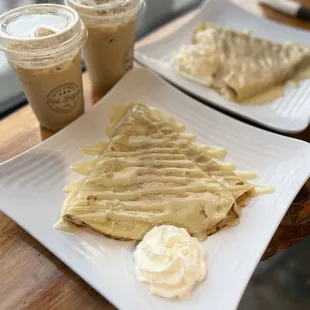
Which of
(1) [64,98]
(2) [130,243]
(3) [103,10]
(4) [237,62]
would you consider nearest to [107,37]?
(3) [103,10]

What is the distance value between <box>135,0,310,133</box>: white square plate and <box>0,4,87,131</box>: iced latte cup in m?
0.34

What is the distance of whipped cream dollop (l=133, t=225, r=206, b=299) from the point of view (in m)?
0.69

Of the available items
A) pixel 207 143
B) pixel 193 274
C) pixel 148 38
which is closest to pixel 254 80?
pixel 207 143

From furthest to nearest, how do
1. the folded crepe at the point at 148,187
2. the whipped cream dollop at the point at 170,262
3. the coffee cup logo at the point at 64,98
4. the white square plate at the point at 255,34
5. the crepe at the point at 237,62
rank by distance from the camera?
the crepe at the point at 237,62
the white square plate at the point at 255,34
the coffee cup logo at the point at 64,98
the folded crepe at the point at 148,187
the whipped cream dollop at the point at 170,262

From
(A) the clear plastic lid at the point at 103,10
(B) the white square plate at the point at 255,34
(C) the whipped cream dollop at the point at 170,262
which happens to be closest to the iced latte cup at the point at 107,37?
(A) the clear plastic lid at the point at 103,10

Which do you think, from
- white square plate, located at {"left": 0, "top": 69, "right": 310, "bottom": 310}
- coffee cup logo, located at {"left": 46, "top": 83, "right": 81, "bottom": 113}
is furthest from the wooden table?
coffee cup logo, located at {"left": 46, "top": 83, "right": 81, "bottom": 113}

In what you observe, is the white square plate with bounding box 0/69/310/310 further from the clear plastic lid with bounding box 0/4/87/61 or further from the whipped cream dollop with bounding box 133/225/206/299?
the clear plastic lid with bounding box 0/4/87/61

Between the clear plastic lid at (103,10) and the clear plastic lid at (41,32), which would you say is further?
the clear plastic lid at (103,10)

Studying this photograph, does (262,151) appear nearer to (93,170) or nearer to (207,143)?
(207,143)

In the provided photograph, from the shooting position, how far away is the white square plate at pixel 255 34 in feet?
3.53

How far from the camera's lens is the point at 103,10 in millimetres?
1008

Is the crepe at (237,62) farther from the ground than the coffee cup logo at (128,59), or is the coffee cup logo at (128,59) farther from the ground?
the coffee cup logo at (128,59)

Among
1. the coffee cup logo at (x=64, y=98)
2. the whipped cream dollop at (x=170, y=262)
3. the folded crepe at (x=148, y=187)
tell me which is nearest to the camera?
the whipped cream dollop at (x=170, y=262)

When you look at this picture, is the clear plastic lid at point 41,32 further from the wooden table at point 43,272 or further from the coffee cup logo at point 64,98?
the wooden table at point 43,272
